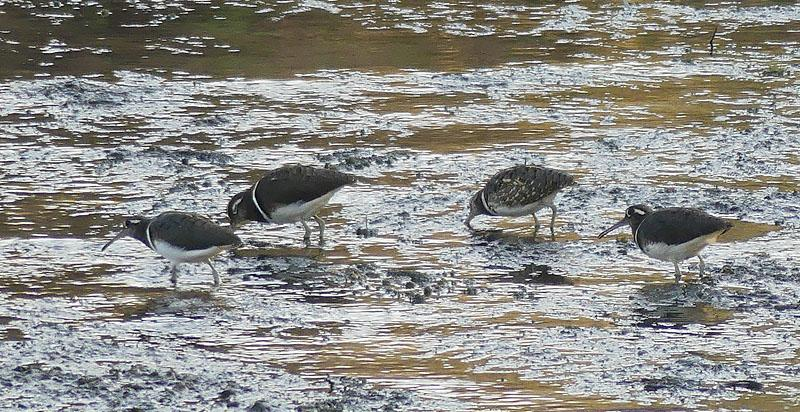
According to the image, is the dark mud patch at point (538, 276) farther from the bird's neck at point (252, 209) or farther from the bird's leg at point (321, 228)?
the bird's neck at point (252, 209)

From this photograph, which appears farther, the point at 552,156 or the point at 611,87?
the point at 611,87

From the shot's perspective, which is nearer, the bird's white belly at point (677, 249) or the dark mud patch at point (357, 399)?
the dark mud patch at point (357, 399)

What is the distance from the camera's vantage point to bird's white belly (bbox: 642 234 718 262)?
452 inches

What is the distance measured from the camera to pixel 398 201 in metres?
13.8

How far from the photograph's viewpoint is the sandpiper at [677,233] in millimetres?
11453

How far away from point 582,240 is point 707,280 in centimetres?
151

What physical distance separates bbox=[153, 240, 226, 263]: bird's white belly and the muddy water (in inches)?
9.3

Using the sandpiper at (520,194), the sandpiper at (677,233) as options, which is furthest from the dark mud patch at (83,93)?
the sandpiper at (677,233)

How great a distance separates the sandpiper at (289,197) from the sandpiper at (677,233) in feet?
8.61

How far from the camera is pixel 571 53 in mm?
21141

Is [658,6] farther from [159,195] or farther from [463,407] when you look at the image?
[463,407]

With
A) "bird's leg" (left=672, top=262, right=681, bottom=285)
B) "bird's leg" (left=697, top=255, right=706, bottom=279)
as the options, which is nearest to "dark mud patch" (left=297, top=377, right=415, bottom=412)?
"bird's leg" (left=672, top=262, right=681, bottom=285)

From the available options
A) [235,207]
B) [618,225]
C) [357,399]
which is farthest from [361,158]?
[357,399]

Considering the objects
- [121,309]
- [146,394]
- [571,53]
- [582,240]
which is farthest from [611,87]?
[146,394]
